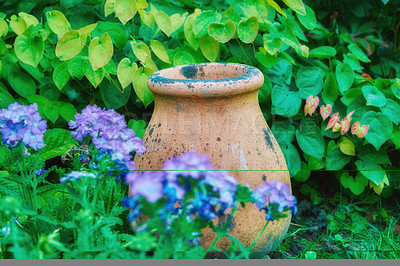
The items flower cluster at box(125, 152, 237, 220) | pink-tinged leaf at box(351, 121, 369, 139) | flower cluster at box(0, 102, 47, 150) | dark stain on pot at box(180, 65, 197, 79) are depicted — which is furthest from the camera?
pink-tinged leaf at box(351, 121, 369, 139)

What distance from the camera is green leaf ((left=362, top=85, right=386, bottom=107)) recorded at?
186 cm

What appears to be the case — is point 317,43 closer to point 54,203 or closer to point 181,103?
point 181,103

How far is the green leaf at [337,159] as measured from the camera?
1.94m


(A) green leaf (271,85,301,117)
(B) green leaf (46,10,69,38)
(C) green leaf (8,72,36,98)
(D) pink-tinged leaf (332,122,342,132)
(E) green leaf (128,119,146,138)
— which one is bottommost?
(D) pink-tinged leaf (332,122,342,132)

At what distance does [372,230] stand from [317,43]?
1633 mm

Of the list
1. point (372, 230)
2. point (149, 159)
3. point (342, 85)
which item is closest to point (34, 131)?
point (149, 159)

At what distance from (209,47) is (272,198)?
105 cm

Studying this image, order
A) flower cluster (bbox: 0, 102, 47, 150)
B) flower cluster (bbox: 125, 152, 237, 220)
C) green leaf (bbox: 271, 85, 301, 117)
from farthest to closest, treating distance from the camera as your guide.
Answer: green leaf (bbox: 271, 85, 301, 117)
flower cluster (bbox: 0, 102, 47, 150)
flower cluster (bbox: 125, 152, 237, 220)

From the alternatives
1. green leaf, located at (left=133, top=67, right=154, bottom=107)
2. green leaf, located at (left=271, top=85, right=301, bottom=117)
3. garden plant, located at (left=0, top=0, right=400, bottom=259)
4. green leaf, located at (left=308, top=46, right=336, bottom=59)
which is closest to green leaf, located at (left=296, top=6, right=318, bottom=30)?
garden plant, located at (left=0, top=0, right=400, bottom=259)

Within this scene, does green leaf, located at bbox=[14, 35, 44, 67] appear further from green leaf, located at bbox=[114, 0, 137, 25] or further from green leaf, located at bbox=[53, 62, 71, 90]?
green leaf, located at bbox=[114, 0, 137, 25]

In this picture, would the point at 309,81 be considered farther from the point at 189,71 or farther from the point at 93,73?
the point at 93,73

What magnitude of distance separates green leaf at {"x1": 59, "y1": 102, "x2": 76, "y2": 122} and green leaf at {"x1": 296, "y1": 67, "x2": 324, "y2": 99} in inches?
38.9

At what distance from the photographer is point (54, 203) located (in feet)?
4.64

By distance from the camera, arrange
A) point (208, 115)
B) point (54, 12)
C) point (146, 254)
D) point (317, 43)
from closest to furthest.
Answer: point (146, 254), point (208, 115), point (54, 12), point (317, 43)
